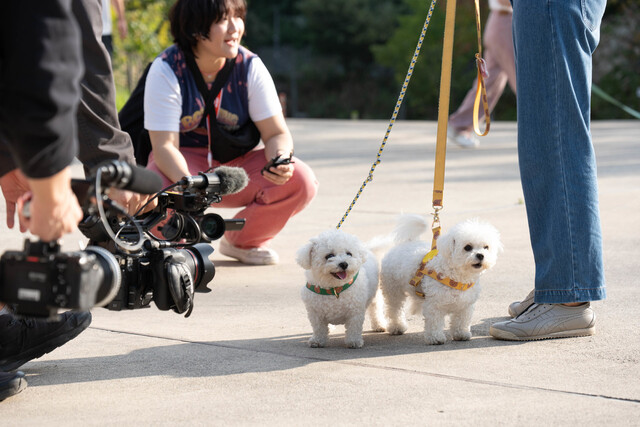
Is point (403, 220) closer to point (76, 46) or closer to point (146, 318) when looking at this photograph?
point (146, 318)

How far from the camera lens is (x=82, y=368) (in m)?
3.62

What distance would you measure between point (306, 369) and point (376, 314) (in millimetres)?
805

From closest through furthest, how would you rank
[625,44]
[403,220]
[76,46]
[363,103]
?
[76,46] → [403,220] → [625,44] → [363,103]

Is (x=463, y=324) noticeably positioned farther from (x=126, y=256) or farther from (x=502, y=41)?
(x=502, y=41)

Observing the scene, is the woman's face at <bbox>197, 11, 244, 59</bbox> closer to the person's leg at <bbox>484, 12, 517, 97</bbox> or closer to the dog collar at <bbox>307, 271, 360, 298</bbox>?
the dog collar at <bbox>307, 271, 360, 298</bbox>

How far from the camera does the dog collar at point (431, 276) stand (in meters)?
3.95

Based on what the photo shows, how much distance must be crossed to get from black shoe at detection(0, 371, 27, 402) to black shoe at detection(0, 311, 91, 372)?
15 centimetres

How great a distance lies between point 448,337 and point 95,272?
1981 millimetres

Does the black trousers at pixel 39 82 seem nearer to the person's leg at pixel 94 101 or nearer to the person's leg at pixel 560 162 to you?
the person's leg at pixel 94 101

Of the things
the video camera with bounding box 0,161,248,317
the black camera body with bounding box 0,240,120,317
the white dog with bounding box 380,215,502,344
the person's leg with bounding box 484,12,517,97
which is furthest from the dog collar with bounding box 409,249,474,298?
the person's leg with bounding box 484,12,517,97

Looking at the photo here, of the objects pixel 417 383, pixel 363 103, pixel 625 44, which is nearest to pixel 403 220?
pixel 417 383

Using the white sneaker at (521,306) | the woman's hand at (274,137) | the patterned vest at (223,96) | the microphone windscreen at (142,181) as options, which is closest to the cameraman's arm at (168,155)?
the patterned vest at (223,96)

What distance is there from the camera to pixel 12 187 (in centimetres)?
343

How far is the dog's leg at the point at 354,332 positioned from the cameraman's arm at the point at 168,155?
153 cm
